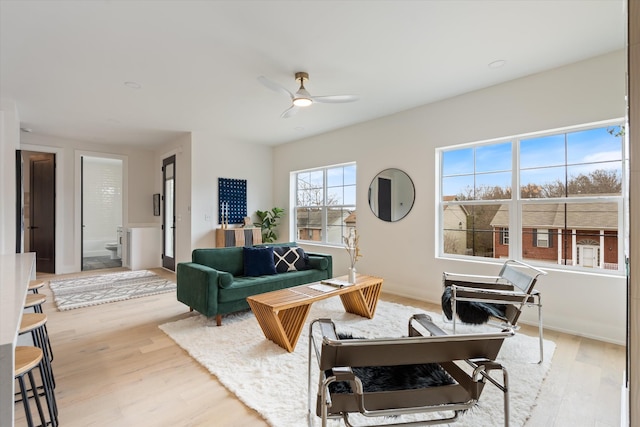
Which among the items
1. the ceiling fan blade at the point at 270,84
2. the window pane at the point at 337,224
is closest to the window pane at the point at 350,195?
the window pane at the point at 337,224

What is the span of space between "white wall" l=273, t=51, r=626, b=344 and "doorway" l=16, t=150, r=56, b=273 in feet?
16.1

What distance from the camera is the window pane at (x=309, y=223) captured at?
5956 mm

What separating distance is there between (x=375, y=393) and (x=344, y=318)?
212 centimetres

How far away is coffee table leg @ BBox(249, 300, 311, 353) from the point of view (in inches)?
102

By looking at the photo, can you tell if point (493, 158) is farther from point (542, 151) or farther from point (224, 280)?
point (224, 280)

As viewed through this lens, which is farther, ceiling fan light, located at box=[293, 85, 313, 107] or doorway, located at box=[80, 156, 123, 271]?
doorway, located at box=[80, 156, 123, 271]

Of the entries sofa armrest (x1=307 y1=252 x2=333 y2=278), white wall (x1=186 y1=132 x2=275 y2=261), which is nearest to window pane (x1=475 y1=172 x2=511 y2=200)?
sofa armrest (x1=307 y1=252 x2=333 y2=278)

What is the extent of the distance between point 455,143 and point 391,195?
1.16m

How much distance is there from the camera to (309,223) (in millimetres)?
6133

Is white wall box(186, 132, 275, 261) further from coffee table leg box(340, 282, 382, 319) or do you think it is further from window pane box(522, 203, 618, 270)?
window pane box(522, 203, 618, 270)

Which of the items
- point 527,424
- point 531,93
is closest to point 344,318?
point 527,424

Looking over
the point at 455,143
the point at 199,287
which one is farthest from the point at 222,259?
the point at 455,143

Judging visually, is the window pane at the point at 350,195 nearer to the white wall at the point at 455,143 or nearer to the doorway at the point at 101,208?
the white wall at the point at 455,143

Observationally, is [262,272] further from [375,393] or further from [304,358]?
[375,393]
